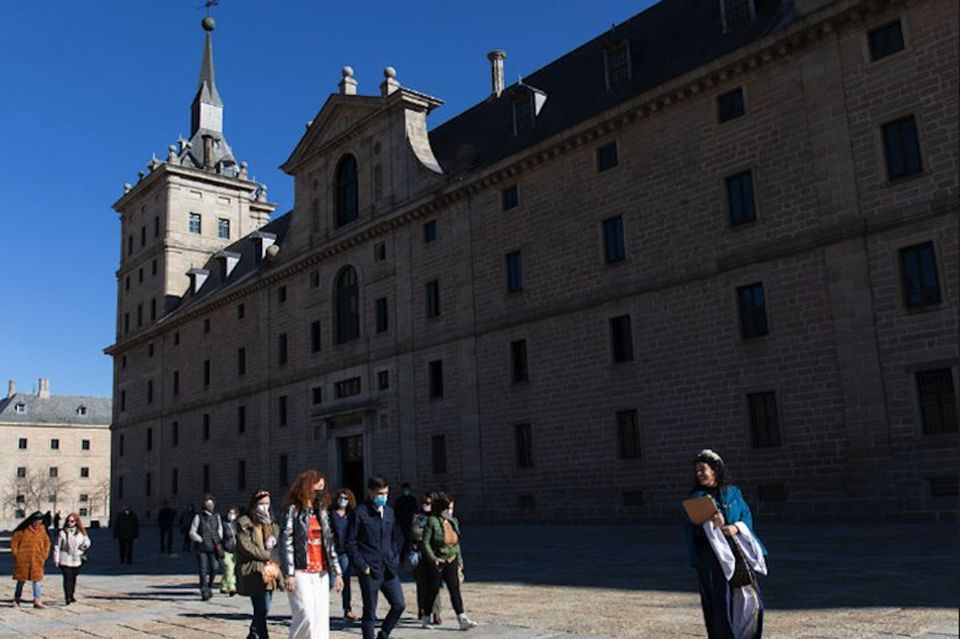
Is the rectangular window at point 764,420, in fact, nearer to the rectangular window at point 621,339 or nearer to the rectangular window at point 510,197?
the rectangular window at point 621,339

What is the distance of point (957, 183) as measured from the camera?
18797 millimetres

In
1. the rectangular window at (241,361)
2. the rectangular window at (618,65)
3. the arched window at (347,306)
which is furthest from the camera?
the rectangular window at (241,361)

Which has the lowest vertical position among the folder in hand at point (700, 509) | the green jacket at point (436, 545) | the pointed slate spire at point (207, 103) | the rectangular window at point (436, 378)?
the green jacket at point (436, 545)

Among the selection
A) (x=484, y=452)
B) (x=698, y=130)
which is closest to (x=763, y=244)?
(x=698, y=130)

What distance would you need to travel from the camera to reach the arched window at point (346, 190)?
1505 inches

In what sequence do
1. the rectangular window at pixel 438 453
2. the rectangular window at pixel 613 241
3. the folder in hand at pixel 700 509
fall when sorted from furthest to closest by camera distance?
the rectangular window at pixel 438 453 → the rectangular window at pixel 613 241 → the folder in hand at pixel 700 509

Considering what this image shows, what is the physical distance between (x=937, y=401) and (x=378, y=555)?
14.8 metres

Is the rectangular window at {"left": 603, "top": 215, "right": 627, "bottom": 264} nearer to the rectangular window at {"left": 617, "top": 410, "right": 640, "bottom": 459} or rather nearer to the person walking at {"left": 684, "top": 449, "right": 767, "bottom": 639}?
the rectangular window at {"left": 617, "top": 410, "right": 640, "bottom": 459}

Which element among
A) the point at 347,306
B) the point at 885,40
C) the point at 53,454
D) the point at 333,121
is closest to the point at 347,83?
the point at 333,121

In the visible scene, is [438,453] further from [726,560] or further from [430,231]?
[726,560]

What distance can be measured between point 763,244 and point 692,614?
1460 cm

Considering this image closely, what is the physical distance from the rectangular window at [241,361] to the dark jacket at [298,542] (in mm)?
37387

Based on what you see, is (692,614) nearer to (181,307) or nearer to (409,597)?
(409,597)

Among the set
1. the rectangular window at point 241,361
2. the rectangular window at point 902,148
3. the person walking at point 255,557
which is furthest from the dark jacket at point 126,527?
the rectangular window at point 902,148
